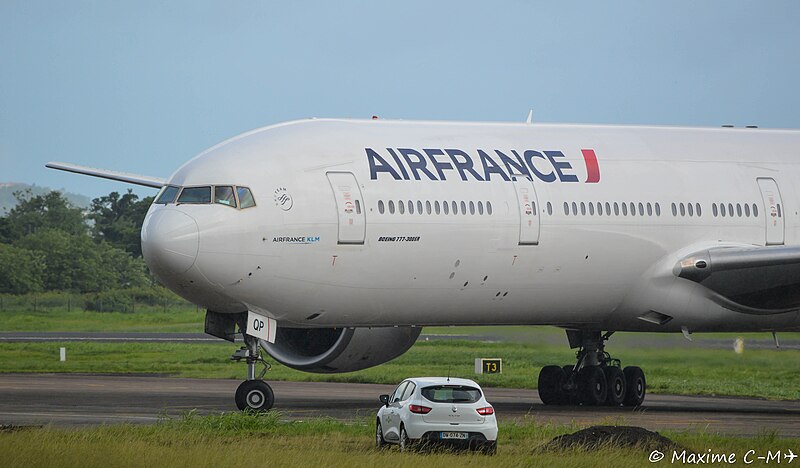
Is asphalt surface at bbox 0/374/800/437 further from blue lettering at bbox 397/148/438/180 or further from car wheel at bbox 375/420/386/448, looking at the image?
blue lettering at bbox 397/148/438/180

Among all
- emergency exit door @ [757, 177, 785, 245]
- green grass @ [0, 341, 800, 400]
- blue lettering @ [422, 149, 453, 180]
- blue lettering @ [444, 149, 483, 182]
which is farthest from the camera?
green grass @ [0, 341, 800, 400]

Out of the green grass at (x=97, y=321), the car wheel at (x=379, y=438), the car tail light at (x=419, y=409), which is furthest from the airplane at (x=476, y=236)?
the green grass at (x=97, y=321)

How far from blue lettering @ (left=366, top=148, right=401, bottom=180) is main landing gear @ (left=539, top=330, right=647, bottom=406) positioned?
7.26 metres

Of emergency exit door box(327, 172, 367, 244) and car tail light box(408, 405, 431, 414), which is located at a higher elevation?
emergency exit door box(327, 172, 367, 244)

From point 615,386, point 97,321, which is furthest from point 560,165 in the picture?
point 97,321

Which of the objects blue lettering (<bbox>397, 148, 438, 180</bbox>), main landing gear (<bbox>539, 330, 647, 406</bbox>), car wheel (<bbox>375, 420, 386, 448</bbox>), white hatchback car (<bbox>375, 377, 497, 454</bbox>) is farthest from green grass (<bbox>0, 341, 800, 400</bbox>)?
white hatchback car (<bbox>375, 377, 497, 454</bbox>)

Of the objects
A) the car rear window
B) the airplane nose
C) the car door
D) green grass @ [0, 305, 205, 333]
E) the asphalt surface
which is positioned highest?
the airplane nose

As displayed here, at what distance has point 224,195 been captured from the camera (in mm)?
24250

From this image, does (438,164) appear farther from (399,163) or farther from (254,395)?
(254,395)

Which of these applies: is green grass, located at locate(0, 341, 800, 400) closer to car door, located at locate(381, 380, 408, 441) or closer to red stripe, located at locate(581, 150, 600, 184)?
red stripe, located at locate(581, 150, 600, 184)

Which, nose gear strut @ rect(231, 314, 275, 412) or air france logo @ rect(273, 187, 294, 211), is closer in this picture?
nose gear strut @ rect(231, 314, 275, 412)

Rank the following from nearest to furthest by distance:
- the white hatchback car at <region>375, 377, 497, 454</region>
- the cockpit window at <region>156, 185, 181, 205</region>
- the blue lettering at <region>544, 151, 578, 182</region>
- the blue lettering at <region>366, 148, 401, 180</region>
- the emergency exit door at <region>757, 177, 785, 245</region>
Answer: the white hatchback car at <region>375, 377, 497, 454</region> < the cockpit window at <region>156, 185, 181, 205</region> < the blue lettering at <region>366, 148, 401, 180</region> < the blue lettering at <region>544, 151, 578, 182</region> < the emergency exit door at <region>757, 177, 785, 245</region>

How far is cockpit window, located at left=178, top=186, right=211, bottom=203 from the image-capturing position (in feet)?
79.6

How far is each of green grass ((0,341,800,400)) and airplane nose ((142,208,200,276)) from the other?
11.3 m
